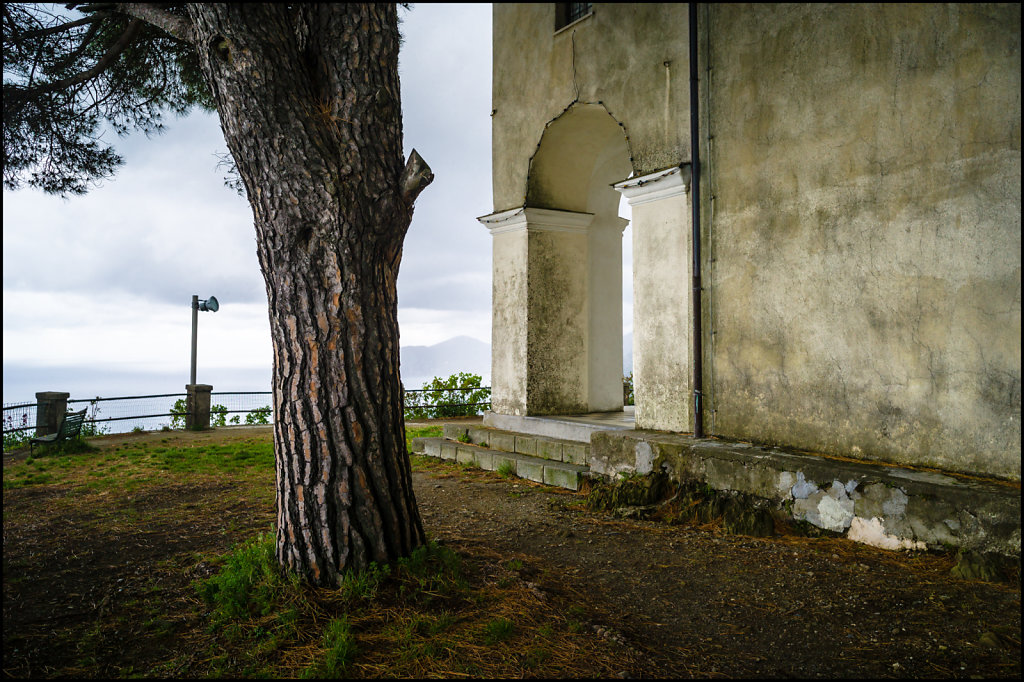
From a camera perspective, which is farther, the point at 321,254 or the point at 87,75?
the point at 87,75

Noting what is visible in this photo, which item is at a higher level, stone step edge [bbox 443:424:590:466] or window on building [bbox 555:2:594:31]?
window on building [bbox 555:2:594:31]

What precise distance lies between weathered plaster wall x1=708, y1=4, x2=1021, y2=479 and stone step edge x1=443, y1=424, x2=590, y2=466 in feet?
5.27

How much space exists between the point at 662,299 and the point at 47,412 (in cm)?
1045

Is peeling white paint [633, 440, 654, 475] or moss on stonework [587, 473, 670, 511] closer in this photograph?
moss on stonework [587, 473, 670, 511]

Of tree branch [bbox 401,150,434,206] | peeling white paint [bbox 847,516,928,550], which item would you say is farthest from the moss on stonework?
tree branch [bbox 401,150,434,206]

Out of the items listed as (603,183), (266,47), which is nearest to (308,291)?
(266,47)

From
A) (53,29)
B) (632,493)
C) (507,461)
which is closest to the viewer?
(632,493)

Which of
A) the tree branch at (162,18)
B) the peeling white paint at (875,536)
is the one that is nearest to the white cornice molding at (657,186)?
the peeling white paint at (875,536)

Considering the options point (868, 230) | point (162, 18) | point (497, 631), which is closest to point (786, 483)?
point (868, 230)

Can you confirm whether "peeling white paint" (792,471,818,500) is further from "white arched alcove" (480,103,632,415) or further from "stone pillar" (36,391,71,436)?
"stone pillar" (36,391,71,436)

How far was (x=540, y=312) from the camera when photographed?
820 centimetres

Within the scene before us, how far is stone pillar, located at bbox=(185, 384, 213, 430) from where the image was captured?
1294 cm

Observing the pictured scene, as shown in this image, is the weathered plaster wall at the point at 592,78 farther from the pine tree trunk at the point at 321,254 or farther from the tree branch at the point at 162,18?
the tree branch at the point at 162,18

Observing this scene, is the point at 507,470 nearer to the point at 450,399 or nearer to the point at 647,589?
the point at 647,589
